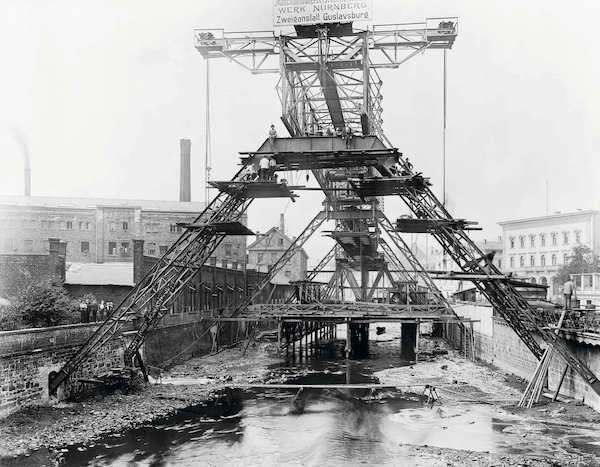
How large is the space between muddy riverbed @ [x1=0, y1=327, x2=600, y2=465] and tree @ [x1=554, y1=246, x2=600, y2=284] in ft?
92.5

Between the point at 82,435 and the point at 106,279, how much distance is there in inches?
516

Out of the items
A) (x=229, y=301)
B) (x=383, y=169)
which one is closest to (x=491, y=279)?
(x=383, y=169)

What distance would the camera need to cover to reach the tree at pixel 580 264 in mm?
47688

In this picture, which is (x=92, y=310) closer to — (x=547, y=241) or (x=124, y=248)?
(x=124, y=248)

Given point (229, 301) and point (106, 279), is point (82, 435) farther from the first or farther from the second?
point (229, 301)

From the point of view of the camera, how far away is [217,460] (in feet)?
44.0

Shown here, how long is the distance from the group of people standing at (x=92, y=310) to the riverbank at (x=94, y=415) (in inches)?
127

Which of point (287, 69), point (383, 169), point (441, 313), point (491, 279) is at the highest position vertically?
point (287, 69)

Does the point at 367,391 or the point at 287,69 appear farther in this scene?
the point at 367,391

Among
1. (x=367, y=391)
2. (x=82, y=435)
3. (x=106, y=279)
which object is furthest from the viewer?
(x=106, y=279)

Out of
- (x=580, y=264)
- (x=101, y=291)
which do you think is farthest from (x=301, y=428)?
(x=580, y=264)

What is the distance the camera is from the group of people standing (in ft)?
68.2

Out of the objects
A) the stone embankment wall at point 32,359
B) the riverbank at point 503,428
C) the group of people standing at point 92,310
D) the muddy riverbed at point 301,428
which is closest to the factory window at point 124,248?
the group of people standing at point 92,310

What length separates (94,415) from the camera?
1653 centimetres
